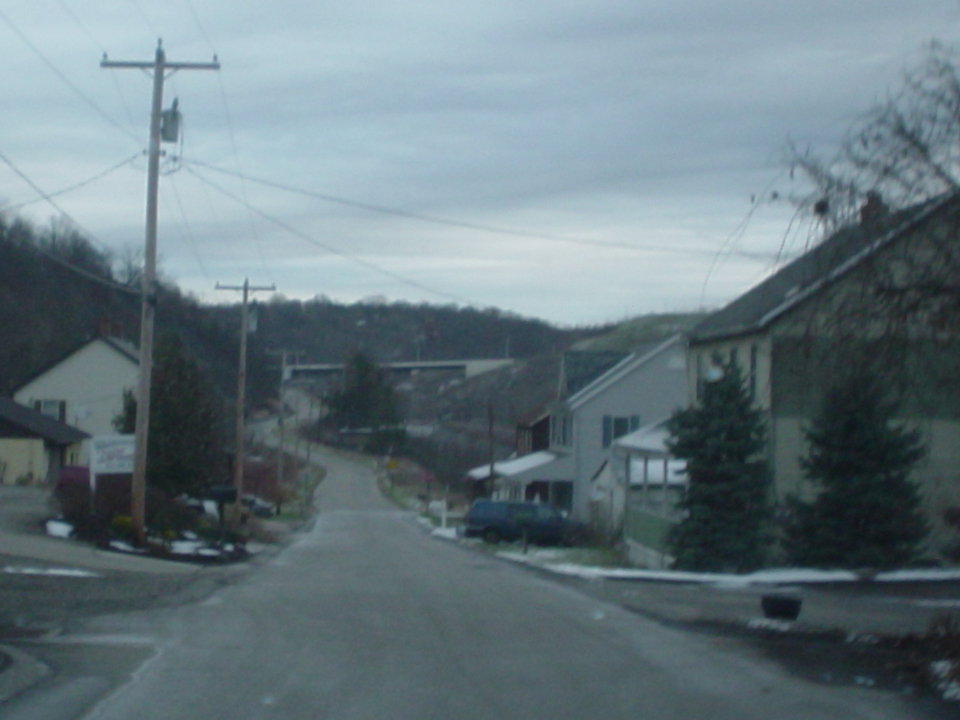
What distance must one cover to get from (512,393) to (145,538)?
80.4m

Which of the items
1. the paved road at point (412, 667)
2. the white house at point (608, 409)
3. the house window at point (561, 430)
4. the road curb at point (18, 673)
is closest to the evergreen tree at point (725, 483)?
the paved road at point (412, 667)

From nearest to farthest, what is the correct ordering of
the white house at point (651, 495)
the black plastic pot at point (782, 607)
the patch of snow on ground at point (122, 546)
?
the black plastic pot at point (782, 607)
the patch of snow on ground at point (122, 546)
the white house at point (651, 495)

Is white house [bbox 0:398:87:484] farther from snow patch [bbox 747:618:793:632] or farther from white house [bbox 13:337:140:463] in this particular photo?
snow patch [bbox 747:618:793:632]

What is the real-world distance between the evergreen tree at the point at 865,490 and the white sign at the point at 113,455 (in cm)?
1611

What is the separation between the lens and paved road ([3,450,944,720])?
1032 centimetres

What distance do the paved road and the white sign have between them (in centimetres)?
1167

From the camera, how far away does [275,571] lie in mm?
29203

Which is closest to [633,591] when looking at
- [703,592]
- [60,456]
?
[703,592]

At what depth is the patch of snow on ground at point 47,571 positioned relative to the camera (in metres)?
22.6

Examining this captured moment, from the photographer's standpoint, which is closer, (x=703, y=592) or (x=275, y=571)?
(x=703, y=592)

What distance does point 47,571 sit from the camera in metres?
23.2

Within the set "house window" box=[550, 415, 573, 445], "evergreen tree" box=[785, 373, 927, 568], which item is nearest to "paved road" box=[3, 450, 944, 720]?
"evergreen tree" box=[785, 373, 927, 568]

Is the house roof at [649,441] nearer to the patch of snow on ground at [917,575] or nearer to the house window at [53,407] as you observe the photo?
the patch of snow on ground at [917,575]

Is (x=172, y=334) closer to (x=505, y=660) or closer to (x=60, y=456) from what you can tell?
(x=60, y=456)
